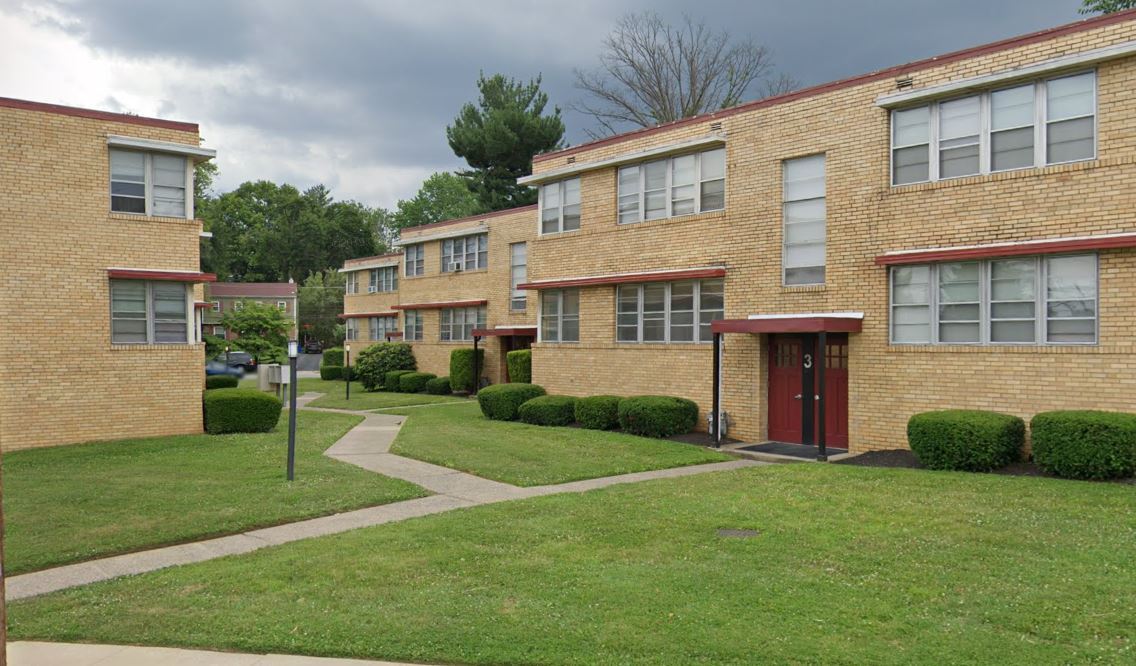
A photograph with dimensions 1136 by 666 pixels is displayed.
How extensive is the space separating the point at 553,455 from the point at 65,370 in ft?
34.2

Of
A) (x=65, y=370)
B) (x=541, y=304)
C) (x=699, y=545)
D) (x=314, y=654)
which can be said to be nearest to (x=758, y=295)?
(x=541, y=304)

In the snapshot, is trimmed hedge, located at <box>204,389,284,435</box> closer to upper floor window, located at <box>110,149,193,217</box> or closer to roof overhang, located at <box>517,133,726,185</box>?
upper floor window, located at <box>110,149,193,217</box>

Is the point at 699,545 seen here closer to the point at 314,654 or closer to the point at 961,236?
the point at 314,654

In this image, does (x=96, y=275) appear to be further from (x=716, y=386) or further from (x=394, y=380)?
(x=394, y=380)

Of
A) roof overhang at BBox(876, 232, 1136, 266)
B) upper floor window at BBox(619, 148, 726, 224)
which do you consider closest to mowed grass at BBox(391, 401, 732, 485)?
roof overhang at BBox(876, 232, 1136, 266)

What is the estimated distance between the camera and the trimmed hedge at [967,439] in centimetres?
1210

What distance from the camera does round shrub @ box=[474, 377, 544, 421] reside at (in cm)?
2139

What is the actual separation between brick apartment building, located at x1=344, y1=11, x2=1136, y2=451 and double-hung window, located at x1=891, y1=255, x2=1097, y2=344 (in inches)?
1.1

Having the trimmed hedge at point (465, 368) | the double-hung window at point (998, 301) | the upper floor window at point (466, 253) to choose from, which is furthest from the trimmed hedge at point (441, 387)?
the double-hung window at point (998, 301)

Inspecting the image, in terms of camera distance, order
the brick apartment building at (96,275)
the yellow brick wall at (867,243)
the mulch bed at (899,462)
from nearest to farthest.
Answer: the mulch bed at (899,462), the yellow brick wall at (867,243), the brick apartment building at (96,275)

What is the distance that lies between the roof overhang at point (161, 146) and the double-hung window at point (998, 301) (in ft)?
49.9

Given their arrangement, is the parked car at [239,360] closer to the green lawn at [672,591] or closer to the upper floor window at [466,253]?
the upper floor window at [466,253]

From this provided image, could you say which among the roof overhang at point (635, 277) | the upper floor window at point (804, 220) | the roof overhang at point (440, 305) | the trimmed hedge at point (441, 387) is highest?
the upper floor window at point (804, 220)

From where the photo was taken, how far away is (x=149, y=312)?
17.5m
